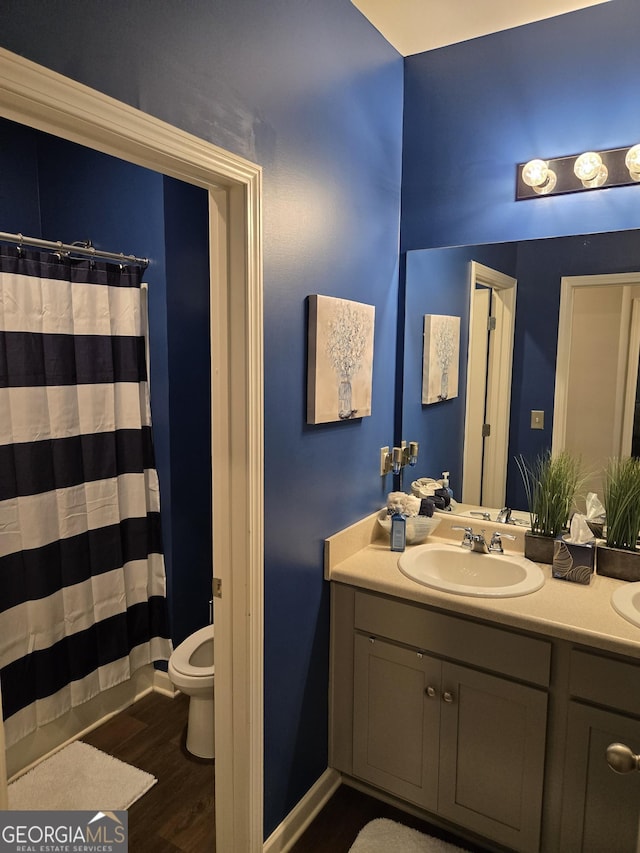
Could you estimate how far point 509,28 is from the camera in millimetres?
1976

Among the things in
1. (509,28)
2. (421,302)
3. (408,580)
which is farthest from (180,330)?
(509,28)

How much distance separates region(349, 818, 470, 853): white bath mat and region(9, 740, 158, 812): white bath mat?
0.81m

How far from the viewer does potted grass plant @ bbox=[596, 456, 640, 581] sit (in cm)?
182

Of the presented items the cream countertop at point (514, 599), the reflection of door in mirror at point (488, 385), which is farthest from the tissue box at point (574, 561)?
the reflection of door in mirror at point (488, 385)

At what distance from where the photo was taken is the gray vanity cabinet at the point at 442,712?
1.63m

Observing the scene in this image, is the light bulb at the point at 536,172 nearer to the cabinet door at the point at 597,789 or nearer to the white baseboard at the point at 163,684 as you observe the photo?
the cabinet door at the point at 597,789

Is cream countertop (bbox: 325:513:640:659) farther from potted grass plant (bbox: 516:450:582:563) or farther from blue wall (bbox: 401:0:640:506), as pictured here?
blue wall (bbox: 401:0:640:506)

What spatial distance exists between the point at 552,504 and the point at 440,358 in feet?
2.38

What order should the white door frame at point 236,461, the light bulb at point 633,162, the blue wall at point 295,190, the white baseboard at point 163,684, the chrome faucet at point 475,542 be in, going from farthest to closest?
the white baseboard at point 163,684 → the chrome faucet at point 475,542 → the light bulb at point 633,162 → the white door frame at point 236,461 → the blue wall at point 295,190

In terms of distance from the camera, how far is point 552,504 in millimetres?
1975

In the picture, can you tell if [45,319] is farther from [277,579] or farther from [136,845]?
[136,845]

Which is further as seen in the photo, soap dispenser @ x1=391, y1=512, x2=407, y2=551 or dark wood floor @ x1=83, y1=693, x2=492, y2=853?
soap dispenser @ x1=391, y1=512, x2=407, y2=551

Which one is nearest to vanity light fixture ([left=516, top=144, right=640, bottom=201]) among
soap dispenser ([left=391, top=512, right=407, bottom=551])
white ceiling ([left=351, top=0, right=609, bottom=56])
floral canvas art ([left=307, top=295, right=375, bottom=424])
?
white ceiling ([left=351, top=0, right=609, bottom=56])

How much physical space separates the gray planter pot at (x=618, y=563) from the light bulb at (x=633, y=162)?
3.98 ft
